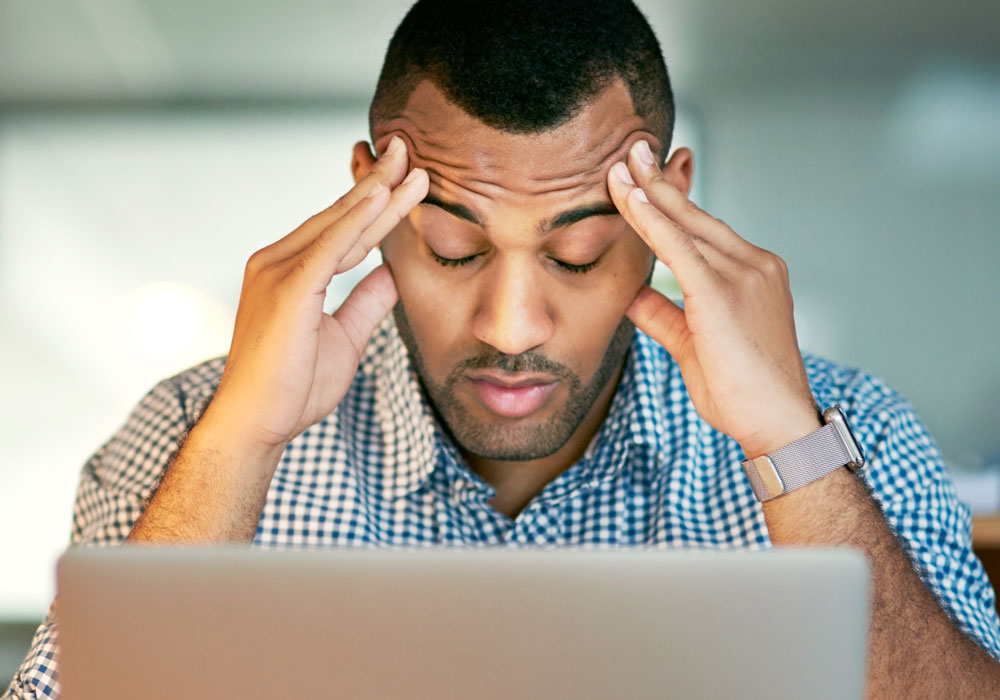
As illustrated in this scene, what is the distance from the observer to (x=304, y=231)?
4.05ft

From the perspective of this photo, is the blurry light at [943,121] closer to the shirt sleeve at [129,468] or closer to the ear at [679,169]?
the ear at [679,169]

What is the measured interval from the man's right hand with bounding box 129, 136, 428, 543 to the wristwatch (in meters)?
0.56

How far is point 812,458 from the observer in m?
1.10

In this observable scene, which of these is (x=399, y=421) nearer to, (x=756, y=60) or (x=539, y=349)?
(x=539, y=349)

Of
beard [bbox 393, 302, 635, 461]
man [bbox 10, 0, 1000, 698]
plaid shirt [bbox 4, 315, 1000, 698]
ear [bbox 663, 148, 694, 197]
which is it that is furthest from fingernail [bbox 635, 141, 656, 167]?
plaid shirt [bbox 4, 315, 1000, 698]

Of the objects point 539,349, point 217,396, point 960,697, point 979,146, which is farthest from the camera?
point 979,146

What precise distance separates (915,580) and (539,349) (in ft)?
1.78

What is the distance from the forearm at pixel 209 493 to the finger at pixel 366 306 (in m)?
0.23

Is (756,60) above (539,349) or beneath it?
above

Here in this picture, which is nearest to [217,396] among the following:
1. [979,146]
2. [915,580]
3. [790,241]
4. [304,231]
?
[304,231]

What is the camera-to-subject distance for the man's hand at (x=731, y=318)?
1123mm

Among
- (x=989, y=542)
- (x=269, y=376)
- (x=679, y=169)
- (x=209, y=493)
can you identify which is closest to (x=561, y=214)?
(x=679, y=169)

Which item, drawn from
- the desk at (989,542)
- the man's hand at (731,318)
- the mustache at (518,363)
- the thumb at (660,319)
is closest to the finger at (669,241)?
the man's hand at (731,318)

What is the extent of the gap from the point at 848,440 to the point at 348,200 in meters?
0.70
